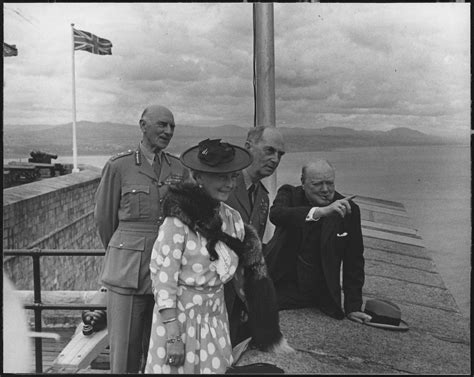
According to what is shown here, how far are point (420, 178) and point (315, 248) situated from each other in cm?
58

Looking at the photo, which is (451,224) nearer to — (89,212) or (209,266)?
(209,266)

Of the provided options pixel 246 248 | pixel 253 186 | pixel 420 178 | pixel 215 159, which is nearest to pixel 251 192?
pixel 253 186

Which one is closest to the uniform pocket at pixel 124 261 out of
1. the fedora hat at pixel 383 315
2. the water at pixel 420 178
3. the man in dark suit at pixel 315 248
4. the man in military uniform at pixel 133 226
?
the man in military uniform at pixel 133 226

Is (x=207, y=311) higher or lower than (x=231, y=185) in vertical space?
lower

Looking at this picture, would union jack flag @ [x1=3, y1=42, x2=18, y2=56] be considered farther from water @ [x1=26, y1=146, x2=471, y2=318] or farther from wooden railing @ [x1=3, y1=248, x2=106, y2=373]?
wooden railing @ [x1=3, y1=248, x2=106, y2=373]

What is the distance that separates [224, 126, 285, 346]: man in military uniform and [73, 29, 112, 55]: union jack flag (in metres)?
0.74

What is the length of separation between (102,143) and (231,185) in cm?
80

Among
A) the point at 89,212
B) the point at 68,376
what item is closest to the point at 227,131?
the point at 68,376

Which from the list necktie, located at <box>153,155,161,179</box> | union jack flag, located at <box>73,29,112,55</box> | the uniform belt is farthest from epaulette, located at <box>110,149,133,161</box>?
union jack flag, located at <box>73,29,112,55</box>

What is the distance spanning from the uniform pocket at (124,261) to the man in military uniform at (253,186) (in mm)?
380

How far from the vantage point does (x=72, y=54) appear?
3031mm

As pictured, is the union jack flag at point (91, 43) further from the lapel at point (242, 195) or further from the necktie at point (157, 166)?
the lapel at point (242, 195)

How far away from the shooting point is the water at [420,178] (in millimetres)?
3035

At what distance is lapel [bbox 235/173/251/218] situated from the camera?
2709 mm
